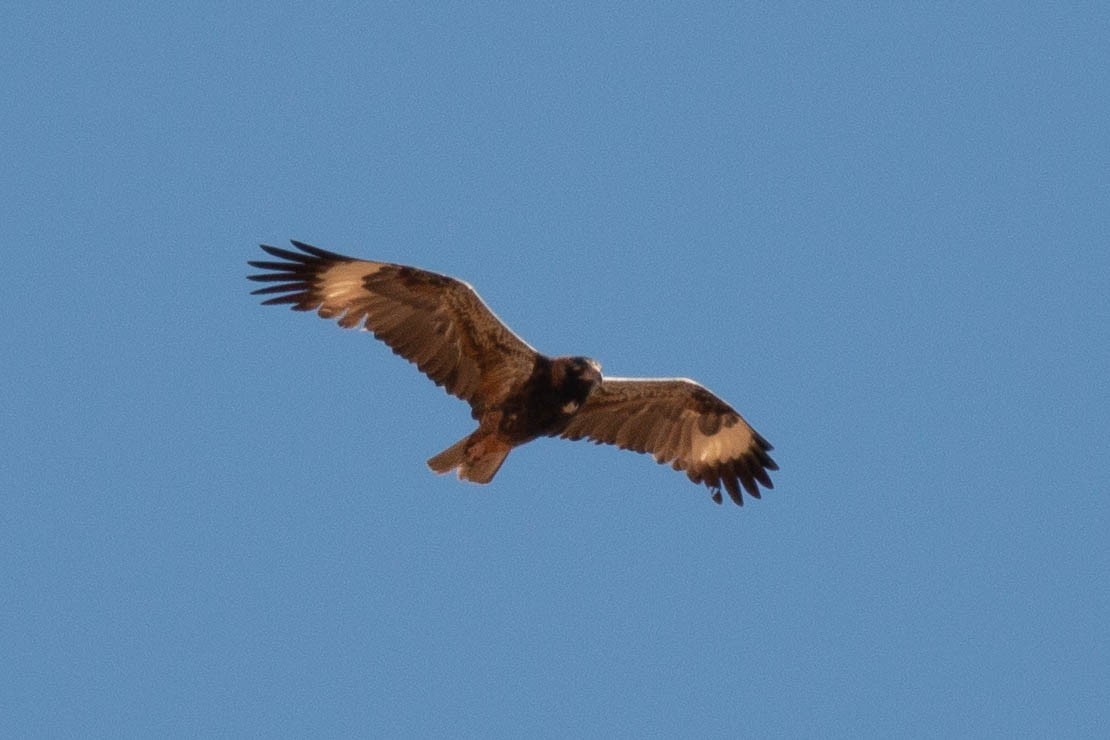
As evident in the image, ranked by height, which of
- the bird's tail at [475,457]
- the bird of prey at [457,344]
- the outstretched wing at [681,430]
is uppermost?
the outstretched wing at [681,430]

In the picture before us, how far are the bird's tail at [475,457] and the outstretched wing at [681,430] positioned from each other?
0.88 metres

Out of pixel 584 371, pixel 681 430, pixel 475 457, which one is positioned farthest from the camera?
pixel 681 430

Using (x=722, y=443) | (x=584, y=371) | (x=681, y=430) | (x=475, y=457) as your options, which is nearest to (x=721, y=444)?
(x=722, y=443)

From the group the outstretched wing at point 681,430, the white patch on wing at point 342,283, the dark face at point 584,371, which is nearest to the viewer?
the dark face at point 584,371

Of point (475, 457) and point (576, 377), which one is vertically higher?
point (576, 377)

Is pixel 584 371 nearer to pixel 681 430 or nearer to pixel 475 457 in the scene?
pixel 475 457

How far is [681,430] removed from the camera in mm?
17219

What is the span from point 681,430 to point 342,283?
3333 millimetres

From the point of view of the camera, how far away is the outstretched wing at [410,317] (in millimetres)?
15836

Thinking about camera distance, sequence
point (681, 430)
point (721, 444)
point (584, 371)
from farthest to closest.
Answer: point (721, 444)
point (681, 430)
point (584, 371)

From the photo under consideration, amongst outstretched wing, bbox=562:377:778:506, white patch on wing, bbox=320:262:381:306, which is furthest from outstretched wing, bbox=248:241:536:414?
outstretched wing, bbox=562:377:778:506

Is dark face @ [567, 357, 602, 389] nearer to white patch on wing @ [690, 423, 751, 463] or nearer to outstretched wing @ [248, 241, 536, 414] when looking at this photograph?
outstretched wing @ [248, 241, 536, 414]

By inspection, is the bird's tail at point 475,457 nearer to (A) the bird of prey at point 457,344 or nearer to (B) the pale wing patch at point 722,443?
(A) the bird of prey at point 457,344

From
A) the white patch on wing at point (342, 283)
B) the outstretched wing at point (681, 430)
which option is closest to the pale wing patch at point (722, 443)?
the outstretched wing at point (681, 430)
